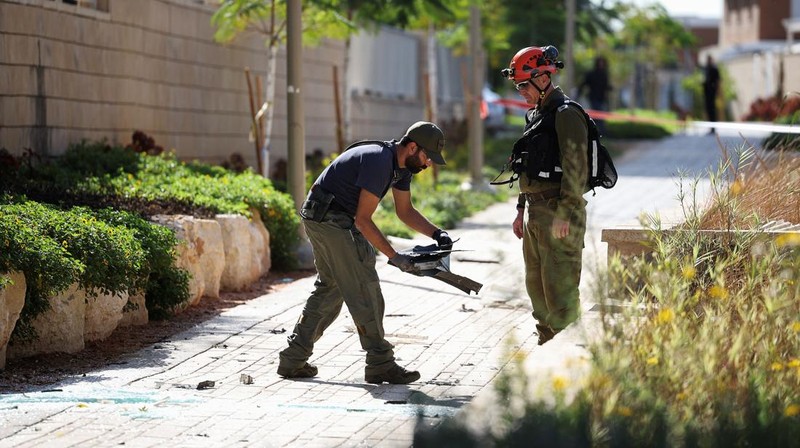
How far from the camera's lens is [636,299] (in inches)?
240

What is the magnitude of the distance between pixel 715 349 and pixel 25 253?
178 inches

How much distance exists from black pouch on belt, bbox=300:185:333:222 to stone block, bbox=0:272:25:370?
1713 mm

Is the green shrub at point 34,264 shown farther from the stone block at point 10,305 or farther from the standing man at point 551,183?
the standing man at point 551,183

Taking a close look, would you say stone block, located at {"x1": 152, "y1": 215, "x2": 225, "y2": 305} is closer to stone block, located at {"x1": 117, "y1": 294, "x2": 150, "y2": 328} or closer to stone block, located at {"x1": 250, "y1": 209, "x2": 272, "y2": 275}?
stone block, located at {"x1": 117, "y1": 294, "x2": 150, "y2": 328}

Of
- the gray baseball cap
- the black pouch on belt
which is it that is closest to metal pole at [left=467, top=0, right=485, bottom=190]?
the black pouch on belt

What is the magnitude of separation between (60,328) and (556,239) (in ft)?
10.3

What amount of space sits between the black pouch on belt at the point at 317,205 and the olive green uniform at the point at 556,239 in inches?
52.7

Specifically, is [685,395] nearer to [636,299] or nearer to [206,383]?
[636,299]

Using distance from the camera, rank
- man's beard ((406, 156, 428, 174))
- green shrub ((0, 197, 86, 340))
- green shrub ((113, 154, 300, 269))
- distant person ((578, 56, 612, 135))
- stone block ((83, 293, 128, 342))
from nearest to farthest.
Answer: man's beard ((406, 156, 428, 174)) → green shrub ((0, 197, 86, 340)) → stone block ((83, 293, 128, 342)) → green shrub ((113, 154, 300, 269)) → distant person ((578, 56, 612, 135))

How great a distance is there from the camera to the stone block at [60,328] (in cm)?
895

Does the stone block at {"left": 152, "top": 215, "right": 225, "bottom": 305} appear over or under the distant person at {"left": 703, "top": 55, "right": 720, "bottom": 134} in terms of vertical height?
under

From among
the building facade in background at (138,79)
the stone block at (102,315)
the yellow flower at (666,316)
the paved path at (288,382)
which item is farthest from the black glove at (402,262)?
the building facade in background at (138,79)

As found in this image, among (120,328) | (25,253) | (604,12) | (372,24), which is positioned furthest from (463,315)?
(604,12)

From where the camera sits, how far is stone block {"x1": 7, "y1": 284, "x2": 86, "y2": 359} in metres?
8.95
